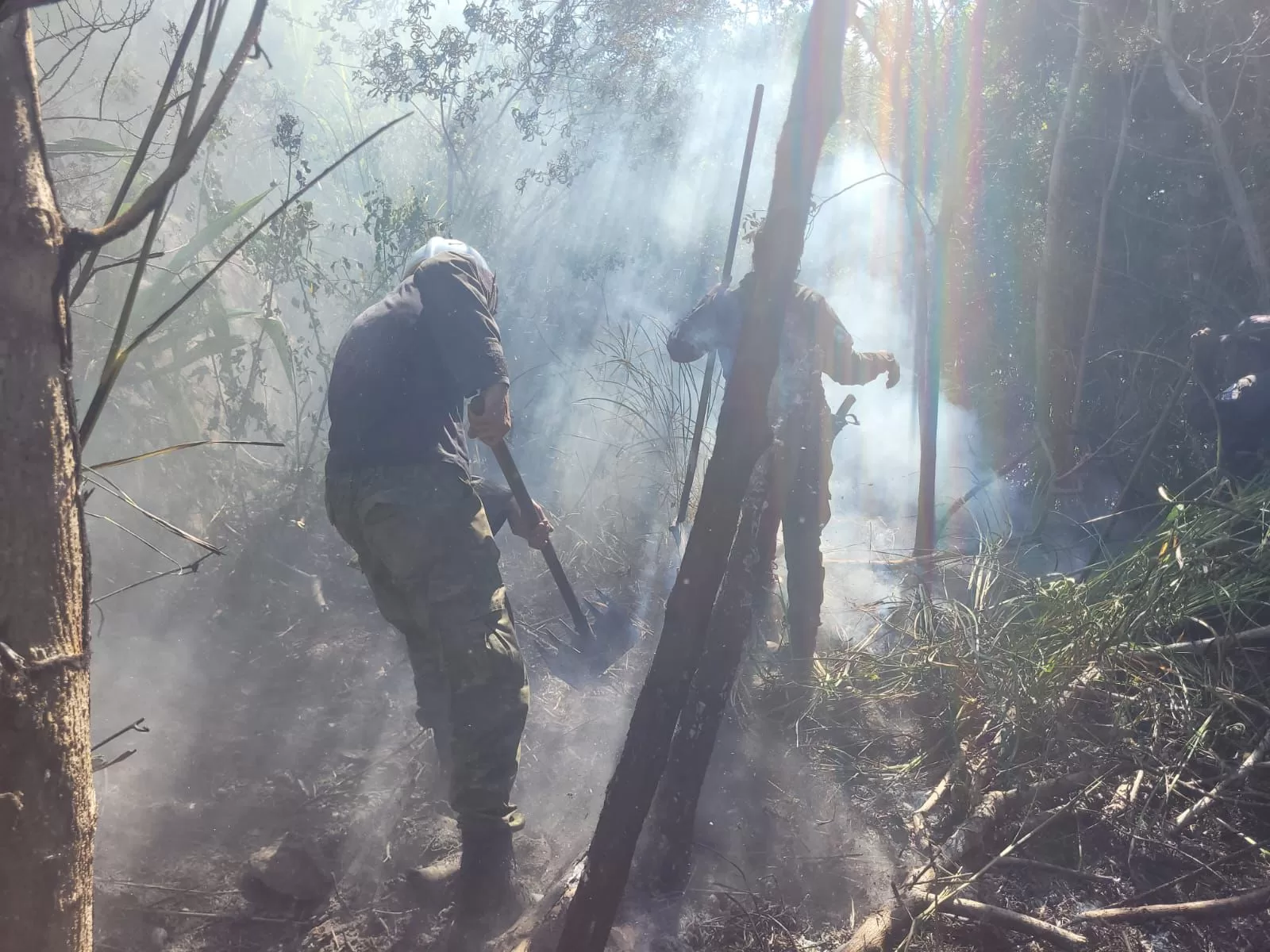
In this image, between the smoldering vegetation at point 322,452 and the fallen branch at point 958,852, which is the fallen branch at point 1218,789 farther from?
the smoldering vegetation at point 322,452

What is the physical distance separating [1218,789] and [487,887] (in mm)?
2390

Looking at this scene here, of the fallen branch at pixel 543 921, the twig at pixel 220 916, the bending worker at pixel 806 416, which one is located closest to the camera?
the fallen branch at pixel 543 921

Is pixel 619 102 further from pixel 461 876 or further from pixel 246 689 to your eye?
pixel 461 876

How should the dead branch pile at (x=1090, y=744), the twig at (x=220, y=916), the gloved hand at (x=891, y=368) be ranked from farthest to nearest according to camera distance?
the gloved hand at (x=891, y=368) < the twig at (x=220, y=916) < the dead branch pile at (x=1090, y=744)

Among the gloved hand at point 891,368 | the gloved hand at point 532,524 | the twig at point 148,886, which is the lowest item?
the twig at point 148,886

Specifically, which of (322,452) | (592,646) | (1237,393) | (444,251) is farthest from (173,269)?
(1237,393)

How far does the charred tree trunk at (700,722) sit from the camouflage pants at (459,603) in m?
0.52

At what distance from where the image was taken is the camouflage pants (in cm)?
265

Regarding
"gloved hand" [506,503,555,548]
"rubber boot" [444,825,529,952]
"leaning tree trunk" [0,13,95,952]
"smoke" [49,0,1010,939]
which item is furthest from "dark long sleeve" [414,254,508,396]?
"leaning tree trunk" [0,13,95,952]

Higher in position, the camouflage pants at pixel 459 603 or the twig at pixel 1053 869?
the camouflage pants at pixel 459 603

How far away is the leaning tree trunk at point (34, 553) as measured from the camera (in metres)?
0.88

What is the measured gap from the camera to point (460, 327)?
2773 mm

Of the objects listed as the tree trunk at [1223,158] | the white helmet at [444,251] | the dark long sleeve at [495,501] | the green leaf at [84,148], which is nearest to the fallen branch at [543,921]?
the dark long sleeve at [495,501]

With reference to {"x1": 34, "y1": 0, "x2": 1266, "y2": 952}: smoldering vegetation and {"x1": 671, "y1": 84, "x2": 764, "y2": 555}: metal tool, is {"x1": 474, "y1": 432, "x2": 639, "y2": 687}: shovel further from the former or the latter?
{"x1": 671, "y1": 84, "x2": 764, "y2": 555}: metal tool
